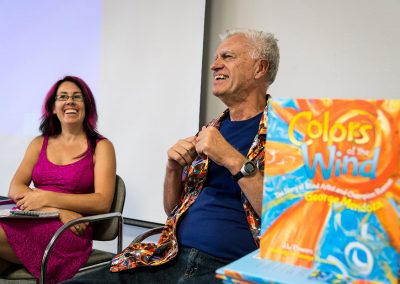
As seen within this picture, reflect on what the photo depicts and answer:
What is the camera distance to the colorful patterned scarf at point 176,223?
1272 millimetres

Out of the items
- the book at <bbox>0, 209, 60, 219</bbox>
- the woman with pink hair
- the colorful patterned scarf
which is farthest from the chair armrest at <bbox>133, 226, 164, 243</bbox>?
the book at <bbox>0, 209, 60, 219</bbox>

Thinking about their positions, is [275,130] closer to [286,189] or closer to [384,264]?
[286,189]

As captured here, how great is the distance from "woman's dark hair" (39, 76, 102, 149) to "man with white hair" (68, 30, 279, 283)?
0.83 meters

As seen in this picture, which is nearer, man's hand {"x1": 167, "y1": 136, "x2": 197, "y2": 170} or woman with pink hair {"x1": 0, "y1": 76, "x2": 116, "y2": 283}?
man's hand {"x1": 167, "y1": 136, "x2": 197, "y2": 170}

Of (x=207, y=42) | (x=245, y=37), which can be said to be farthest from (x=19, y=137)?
(x=245, y=37)

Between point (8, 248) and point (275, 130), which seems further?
point (8, 248)

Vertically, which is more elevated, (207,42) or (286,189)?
(207,42)

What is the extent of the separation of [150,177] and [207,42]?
39.1 inches

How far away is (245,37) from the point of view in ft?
5.19

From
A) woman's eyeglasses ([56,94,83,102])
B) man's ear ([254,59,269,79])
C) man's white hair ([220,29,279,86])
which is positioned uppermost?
man's white hair ([220,29,279,86])

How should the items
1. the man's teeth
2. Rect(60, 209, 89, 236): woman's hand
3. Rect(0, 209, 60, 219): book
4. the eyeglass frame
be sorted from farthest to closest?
the eyeglass frame
Rect(60, 209, 89, 236): woman's hand
Rect(0, 209, 60, 219): book
the man's teeth

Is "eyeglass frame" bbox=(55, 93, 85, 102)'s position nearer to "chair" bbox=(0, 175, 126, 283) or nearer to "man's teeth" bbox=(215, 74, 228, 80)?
"chair" bbox=(0, 175, 126, 283)

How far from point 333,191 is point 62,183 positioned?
1.59 meters

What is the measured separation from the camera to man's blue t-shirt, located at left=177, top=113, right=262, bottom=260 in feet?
4.12
